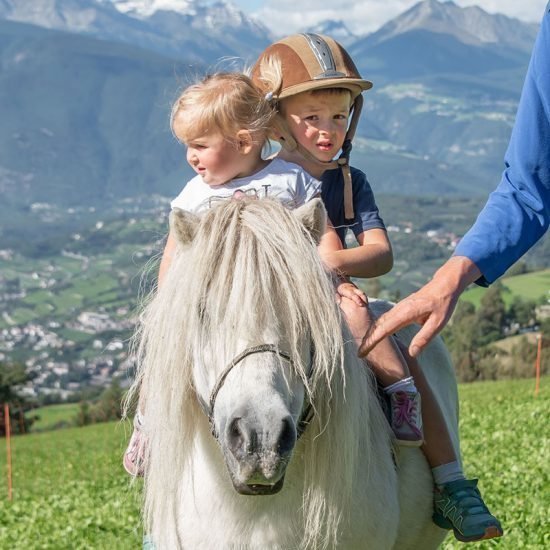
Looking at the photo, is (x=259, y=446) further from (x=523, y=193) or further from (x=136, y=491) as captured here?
(x=136, y=491)

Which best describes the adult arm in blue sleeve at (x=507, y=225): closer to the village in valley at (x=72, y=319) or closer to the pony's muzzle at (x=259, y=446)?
the pony's muzzle at (x=259, y=446)

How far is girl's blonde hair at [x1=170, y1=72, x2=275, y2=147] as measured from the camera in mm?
3959

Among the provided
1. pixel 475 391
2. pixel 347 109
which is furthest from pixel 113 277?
pixel 347 109

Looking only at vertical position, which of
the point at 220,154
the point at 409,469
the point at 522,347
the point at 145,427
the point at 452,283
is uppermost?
the point at 220,154

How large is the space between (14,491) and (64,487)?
239 cm

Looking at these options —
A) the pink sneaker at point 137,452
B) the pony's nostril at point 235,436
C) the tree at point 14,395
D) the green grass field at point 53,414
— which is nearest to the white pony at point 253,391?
the pony's nostril at point 235,436

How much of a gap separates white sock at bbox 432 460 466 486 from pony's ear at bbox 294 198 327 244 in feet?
4.66

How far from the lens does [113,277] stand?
170875 mm

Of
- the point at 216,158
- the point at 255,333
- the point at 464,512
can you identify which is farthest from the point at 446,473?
the point at 216,158

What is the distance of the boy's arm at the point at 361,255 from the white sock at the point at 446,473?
0.93 meters

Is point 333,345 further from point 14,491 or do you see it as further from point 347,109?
point 14,491

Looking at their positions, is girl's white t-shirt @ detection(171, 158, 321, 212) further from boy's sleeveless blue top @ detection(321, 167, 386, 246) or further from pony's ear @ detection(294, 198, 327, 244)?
pony's ear @ detection(294, 198, 327, 244)

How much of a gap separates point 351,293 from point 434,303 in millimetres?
726

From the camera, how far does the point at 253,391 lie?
2.99 meters
